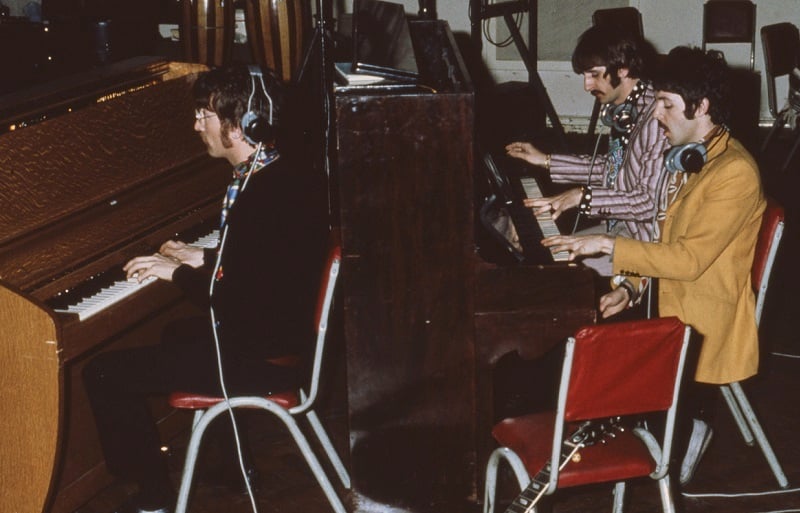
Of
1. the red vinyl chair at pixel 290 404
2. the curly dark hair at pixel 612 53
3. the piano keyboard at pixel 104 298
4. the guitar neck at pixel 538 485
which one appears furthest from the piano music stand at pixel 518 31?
the guitar neck at pixel 538 485

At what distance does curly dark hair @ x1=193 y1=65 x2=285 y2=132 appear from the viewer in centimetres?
272

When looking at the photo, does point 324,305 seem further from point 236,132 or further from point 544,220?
point 544,220

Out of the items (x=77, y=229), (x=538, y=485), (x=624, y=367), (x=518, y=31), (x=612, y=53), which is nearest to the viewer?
(x=624, y=367)

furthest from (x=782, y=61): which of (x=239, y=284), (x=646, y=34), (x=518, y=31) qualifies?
(x=239, y=284)

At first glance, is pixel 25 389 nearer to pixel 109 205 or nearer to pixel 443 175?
pixel 109 205

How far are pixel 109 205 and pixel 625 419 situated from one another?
1600mm

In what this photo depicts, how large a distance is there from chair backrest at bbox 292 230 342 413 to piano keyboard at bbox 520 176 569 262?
0.60m

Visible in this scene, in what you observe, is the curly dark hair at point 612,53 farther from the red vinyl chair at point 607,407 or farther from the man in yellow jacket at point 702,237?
the red vinyl chair at point 607,407

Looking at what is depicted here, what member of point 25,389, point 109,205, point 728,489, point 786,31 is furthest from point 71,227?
point 786,31

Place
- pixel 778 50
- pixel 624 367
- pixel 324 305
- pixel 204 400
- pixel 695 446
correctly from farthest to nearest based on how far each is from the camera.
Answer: pixel 778 50
pixel 695 446
pixel 204 400
pixel 324 305
pixel 624 367

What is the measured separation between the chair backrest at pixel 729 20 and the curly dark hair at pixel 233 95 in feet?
16.2

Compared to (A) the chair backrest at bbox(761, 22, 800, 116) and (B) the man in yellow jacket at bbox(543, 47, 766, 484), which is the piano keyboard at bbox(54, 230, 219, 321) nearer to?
(B) the man in yellow jacket at bbox(543, 47, 766, 484)

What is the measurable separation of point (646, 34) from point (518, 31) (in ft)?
4.17

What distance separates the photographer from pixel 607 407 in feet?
7.23
